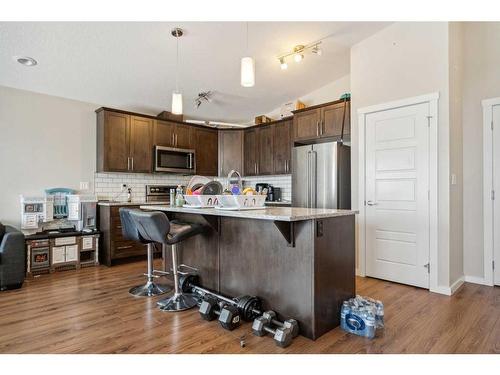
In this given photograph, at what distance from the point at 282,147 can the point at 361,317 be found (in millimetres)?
3543

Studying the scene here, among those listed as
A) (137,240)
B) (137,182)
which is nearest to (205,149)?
(137,182)

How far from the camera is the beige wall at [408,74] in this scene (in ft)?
10.3

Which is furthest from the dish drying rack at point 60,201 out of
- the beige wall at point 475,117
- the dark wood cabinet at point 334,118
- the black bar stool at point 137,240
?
the beige wall at point 475,117

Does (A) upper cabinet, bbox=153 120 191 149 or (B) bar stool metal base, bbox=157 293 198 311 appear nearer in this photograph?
(B) bar stool metal base, bbox=157 293 198 311

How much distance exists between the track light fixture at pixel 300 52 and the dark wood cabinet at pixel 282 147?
1277 millimetres

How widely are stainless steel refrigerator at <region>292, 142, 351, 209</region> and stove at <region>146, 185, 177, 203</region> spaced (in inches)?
95.5

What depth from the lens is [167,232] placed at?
100 inches

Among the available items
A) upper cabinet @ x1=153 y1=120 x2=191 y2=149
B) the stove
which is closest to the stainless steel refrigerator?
upper cabinet @ x1=153 y1=120 x2=191 y2=149

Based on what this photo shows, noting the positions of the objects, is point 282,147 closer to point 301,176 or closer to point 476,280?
point 301,176

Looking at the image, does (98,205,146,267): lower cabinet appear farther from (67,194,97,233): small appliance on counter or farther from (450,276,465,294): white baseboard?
(450,276,465,294): white baseboard

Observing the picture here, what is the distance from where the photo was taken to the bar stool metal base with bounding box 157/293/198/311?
2.63 metres

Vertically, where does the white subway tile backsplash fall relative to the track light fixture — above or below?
below
